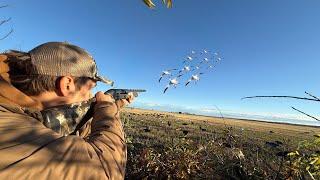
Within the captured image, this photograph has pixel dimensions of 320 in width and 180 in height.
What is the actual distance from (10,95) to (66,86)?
38 cm

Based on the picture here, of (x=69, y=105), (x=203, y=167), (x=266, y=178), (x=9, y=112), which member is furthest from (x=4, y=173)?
(x=203, y=167)

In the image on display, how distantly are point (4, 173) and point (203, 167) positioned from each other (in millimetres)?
6569

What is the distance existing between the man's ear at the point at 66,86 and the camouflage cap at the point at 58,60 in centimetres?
3

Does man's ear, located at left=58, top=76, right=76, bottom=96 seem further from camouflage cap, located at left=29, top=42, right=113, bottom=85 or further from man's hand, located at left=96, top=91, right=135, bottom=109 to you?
man's hand, located at left=96, top=91, right=135, bottom=109

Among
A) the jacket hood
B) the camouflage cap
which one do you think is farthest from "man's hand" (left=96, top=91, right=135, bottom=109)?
the jacket hood

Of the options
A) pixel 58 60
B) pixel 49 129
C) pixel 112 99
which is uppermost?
pixel 58 60

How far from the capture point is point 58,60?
8.64 ft

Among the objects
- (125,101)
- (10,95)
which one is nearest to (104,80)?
(125,101)

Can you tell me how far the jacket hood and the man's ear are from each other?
16cm

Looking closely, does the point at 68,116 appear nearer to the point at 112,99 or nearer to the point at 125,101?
the point at 112,99

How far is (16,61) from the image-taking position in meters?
2.67

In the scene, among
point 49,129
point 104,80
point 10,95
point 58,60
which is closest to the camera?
point 49,129

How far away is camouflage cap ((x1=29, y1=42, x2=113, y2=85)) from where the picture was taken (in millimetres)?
2635

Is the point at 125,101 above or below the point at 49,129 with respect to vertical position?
above
